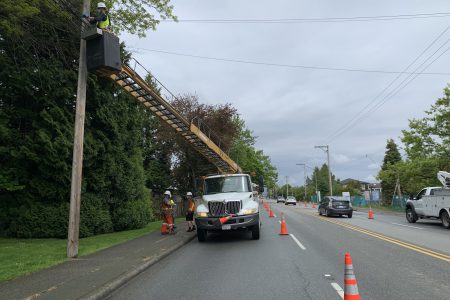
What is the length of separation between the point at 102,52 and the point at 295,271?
23.5ft

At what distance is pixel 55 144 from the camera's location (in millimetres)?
14469

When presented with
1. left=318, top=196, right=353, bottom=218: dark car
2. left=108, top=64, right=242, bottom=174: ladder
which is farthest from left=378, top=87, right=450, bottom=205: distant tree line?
left=108, top=64, right=242, bottom=174: ladder

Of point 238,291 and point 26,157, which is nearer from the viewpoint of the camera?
point 238,291

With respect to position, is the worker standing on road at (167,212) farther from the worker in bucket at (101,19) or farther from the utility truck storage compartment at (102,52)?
the worker in bucket at (101,19)

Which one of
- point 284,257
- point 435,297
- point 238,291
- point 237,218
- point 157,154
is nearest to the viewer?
point 435,297

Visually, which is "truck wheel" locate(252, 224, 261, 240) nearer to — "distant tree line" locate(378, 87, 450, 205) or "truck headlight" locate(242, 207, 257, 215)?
"truck headlight" locate(242, 207, 257, 215)

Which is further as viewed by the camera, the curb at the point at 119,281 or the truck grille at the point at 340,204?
the truck grille at the point at 340,204

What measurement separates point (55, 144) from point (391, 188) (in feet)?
195

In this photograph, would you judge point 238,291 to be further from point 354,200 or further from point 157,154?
point 354,200

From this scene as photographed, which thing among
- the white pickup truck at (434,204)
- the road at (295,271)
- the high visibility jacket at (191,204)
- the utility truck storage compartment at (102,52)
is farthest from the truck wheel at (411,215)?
the utility truck storage compartment at (102,52)

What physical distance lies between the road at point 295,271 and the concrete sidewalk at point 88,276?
27 centimetres

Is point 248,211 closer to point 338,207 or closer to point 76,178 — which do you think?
point 76,178

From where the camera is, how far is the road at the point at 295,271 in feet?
22.5

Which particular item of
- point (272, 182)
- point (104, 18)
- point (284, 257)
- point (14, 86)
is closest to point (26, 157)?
point (14, 86)
